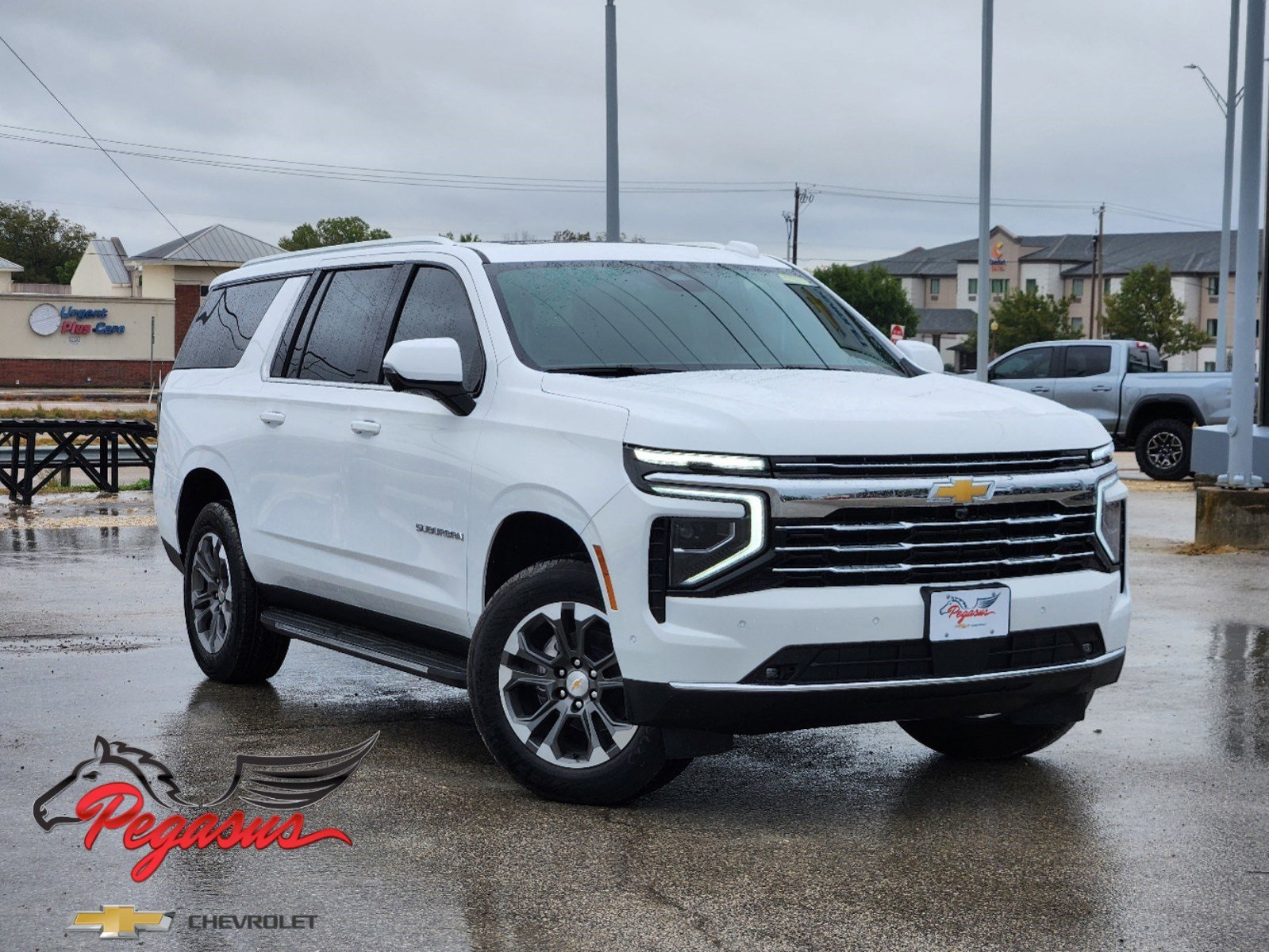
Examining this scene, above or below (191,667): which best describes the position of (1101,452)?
above

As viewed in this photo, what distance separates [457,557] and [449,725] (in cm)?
129

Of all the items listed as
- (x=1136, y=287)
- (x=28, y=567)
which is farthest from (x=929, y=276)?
(x=28, y=567)

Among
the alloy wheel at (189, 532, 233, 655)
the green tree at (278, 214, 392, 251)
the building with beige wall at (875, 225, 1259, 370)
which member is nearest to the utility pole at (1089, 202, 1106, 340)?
the building with beige wall at (875, 225, 1259, 370)

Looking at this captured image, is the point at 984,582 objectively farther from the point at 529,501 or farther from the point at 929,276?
the point at 929,276

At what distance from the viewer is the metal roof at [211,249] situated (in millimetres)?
65438

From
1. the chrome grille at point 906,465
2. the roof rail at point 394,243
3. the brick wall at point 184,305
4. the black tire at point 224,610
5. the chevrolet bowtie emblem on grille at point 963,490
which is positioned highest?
the brick wall at point 184,305

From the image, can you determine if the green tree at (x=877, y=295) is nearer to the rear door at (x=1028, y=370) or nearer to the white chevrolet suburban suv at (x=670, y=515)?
the rear door at (x=1028, y=370)

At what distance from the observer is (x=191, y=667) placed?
330 inches

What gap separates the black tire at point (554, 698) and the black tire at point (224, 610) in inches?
92.3

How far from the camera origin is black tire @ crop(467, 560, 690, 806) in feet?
17.3

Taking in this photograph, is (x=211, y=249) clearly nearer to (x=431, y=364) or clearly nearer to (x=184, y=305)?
(x=184, y=305)

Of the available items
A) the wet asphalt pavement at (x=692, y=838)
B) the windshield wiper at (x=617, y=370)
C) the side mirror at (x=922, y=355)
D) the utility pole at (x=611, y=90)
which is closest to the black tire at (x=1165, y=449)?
the utility pole at (x=611, y=90)

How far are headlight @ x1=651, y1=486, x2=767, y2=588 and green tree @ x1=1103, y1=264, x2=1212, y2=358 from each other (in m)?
88.3

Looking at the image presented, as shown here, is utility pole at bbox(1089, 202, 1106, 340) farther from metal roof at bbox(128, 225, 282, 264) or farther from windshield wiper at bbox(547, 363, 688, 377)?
windshield wiper at bbox(547, 363, 688, 377)
